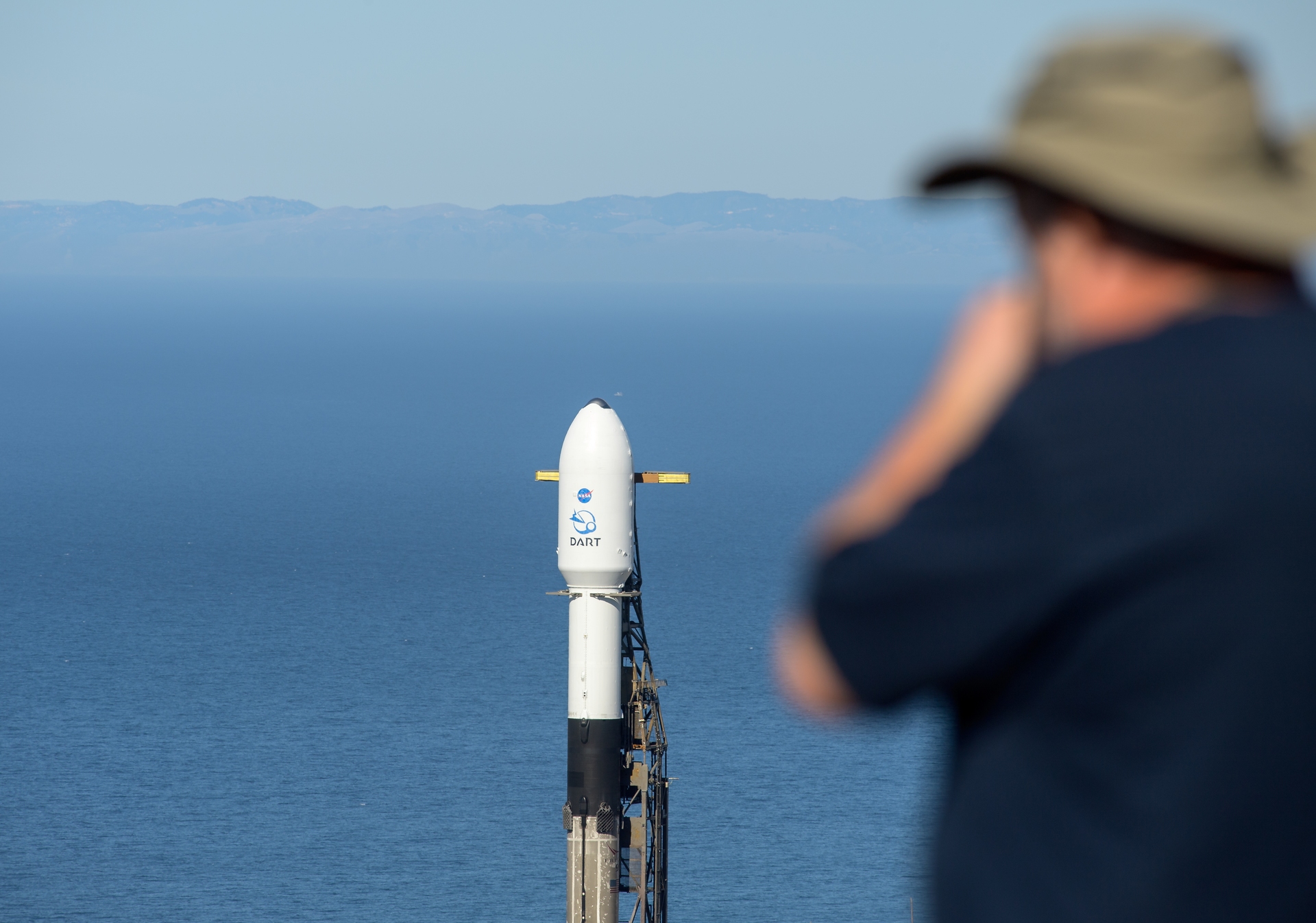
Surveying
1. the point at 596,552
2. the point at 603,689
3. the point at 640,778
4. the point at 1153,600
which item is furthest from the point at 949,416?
the point at 640,778

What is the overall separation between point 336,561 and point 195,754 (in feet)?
145

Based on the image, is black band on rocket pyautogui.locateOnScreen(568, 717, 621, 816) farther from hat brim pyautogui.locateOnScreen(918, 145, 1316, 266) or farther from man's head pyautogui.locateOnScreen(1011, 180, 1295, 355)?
hat brim pyautogui.locateOnScreen(918, 145, 1316, 266)

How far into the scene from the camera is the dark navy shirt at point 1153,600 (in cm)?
258

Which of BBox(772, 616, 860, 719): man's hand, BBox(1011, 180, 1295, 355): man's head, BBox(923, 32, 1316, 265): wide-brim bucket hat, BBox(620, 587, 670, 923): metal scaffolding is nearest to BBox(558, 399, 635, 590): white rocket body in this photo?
BBox(620, 587, 670, 923): metal scaffolding

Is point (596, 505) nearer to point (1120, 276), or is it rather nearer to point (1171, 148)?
point (1120, 276)

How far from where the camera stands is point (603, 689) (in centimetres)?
3369

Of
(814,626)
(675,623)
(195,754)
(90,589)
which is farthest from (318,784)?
(814,626)

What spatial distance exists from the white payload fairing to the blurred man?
99.7ft

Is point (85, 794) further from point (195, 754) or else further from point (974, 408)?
point (974, 408)

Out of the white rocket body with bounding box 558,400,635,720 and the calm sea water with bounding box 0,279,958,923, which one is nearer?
the white rocket body with bounding box 558,400,635,720

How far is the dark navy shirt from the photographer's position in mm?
2576

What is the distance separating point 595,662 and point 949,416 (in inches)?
1230

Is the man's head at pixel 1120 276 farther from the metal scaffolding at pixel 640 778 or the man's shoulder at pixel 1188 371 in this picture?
the metal scaffolding at pixel 640 778

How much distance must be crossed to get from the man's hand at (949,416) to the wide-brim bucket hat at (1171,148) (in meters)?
0.25
